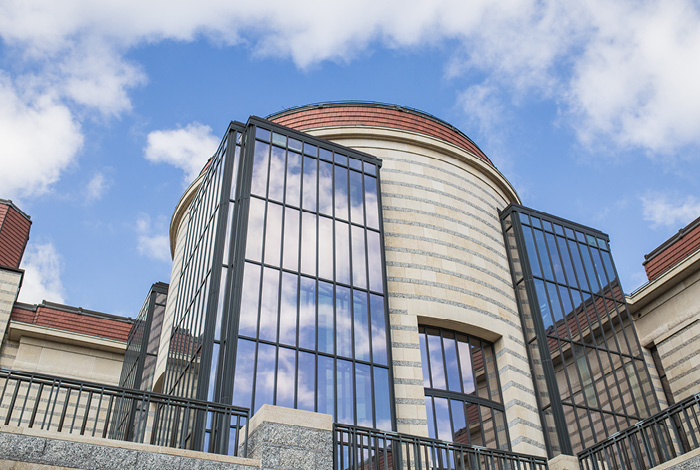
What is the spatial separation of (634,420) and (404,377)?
6800mm

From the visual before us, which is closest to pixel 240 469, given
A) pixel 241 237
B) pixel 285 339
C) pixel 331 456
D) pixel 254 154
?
pixel 331 456

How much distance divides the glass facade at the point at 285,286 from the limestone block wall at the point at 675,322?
10382mm

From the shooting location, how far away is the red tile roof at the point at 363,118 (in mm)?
22266

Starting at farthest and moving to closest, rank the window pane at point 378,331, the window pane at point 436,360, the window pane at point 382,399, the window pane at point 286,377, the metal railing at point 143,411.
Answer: the window pane at point 436,360, the window pane at point 378,331, the window pane at point 382,399, the window pane at point 286,377, the metal railing at point 143,411

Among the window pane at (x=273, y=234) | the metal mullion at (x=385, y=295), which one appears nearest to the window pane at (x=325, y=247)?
the window pane at (x=273, y=234)

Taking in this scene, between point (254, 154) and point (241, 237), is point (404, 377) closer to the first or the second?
point (241, 237)

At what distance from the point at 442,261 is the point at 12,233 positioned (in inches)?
792

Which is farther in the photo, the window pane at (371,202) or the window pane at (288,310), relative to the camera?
the window pane at (371,202)

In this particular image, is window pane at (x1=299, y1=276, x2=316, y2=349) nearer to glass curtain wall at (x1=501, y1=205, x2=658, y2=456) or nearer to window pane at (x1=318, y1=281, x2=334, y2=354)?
window pane at (x1=318, y1=281, x2=334, y2=354)

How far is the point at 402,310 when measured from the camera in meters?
17.8

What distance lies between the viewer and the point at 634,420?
18016mm

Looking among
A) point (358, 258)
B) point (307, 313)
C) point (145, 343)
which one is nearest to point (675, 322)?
point (358, 258)

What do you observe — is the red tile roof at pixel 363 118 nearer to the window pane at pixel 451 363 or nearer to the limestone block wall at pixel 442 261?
the limestone block wall at pixel 442 261

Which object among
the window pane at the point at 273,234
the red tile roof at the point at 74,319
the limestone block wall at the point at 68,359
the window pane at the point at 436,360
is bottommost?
the window pane at the point at 436,360
